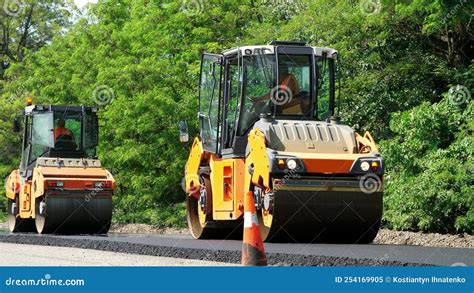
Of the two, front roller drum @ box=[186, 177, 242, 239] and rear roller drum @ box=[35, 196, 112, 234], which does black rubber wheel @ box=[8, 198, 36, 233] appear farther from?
front roller drum @ box=[186, 177, 242, 239]

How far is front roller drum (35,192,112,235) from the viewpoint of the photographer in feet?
69.1

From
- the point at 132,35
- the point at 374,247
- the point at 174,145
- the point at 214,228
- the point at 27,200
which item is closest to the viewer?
the point at 374,247

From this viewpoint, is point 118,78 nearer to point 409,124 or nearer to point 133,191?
point 133,191

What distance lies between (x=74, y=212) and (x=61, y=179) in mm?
758

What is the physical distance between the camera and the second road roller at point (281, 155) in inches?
581

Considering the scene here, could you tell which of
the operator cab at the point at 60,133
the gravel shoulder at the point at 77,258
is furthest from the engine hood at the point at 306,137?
the operator cab at the point at 60,133

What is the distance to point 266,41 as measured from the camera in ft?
85.6

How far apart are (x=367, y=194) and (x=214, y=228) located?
4.29 metres

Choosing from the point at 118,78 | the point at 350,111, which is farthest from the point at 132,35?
the point at 350,111

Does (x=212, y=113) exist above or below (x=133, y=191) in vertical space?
above

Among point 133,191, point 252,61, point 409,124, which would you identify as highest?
point 252,61

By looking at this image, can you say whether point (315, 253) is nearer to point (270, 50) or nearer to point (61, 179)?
point (270, 50)

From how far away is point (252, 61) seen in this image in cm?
1673

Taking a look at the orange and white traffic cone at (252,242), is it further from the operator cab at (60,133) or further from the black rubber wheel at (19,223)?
the black rubber wheel at (19,223)
